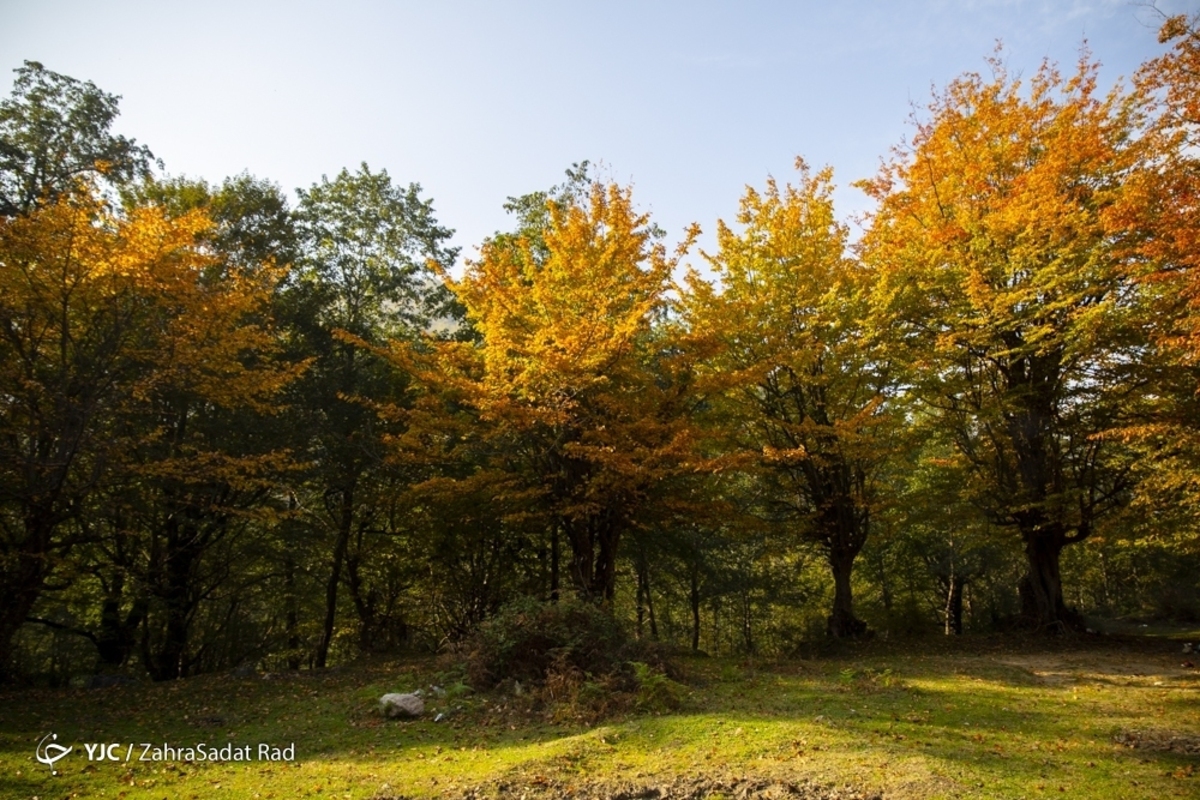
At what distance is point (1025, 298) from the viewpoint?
37.2 feet

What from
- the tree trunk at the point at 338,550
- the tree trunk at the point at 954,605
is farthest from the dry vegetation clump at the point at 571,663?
the tree trunk at the point at 954,605

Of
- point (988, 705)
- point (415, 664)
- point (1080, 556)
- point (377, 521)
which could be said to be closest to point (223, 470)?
point (415, 664)

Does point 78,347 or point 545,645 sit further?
point 78,347

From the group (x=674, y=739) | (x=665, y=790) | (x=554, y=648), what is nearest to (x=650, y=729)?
(x=674, y=739)

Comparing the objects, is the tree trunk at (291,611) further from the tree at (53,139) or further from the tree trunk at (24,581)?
the tree at (53,139)

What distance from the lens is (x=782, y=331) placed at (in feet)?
43.9

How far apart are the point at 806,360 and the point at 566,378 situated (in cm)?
498

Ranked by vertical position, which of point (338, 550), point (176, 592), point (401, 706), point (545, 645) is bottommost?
point (401, 706)

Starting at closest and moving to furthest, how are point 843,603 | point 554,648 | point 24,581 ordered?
point 554,648
point 24,581
point 843,603

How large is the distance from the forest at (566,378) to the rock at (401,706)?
81.4 inches
